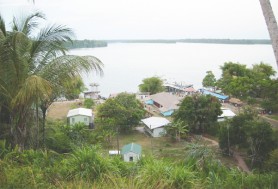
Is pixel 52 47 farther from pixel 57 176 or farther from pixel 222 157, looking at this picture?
pixel 222 157

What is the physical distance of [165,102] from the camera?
26.7 meters

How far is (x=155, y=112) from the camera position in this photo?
26594 mm

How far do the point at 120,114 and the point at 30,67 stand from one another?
42.8 ft

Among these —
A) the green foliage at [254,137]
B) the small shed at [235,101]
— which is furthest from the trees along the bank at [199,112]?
the small shed at [235,101]

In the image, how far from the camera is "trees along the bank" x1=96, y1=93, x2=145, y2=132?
18.9m

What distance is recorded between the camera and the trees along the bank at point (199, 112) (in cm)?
1858

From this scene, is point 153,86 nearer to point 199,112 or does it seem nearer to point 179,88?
point 179,88

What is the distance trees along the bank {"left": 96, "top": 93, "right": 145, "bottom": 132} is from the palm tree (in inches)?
466

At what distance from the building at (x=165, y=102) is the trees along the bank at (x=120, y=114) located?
5.40 metres

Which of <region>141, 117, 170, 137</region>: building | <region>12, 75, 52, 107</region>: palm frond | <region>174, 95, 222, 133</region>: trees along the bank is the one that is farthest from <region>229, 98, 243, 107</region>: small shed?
<region>12, 75, 52, 107</region>: palm frond

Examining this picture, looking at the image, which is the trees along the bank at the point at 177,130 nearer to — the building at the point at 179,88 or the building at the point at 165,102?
the building at the point at 165,102

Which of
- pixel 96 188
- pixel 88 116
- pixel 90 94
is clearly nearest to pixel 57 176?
pixel 96 188

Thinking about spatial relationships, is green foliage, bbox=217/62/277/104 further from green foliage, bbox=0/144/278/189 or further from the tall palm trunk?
green foliage, bbox=0/144/278/189

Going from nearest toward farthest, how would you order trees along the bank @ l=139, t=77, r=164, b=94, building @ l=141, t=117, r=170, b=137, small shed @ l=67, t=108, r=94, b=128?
building @ l=141, t=117, r=170, b=137 < small shed @ l=67, t=108, r=94, b=128 < trees along the bank @ l=139, t=77, r=164, b=94
